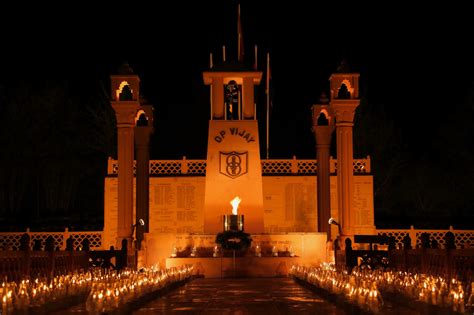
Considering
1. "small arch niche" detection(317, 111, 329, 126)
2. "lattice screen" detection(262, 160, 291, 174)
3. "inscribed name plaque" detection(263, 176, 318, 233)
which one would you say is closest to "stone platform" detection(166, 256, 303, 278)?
"small arch niche" detection(317, 111, 329, 126)

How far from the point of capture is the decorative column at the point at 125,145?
830 inches

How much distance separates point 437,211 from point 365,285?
2870 cm

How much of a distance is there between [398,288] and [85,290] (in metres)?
A: 4.65

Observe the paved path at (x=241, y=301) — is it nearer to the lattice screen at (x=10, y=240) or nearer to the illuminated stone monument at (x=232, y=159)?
the illuminated stone monument at (x=232, y=159)

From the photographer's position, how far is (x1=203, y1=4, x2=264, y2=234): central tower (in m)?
22.3

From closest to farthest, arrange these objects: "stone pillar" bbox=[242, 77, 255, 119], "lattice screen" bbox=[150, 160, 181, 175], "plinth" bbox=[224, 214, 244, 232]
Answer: "plinth" bbox=[224, 214, 244, 232] → "stone pillar" bbox=[242, 77, 255, 119] → "lattice screen" bbox=[150, 160, 181, 175]

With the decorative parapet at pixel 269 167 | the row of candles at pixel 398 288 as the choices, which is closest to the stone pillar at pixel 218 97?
the decorative parapet at pixel 269 167

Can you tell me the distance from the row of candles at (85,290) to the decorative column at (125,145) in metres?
7.17

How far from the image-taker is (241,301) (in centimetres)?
1191

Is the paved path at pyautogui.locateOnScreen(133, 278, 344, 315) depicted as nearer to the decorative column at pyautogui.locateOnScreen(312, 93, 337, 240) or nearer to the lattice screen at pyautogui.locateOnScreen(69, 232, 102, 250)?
the decorative column at pyautogui.locateOnScreen(312, 93, 337, 240)

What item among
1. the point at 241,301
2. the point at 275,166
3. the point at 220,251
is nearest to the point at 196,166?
the point at 275,166

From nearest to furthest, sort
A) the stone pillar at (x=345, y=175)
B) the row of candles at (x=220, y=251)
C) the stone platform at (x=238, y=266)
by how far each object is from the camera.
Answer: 1. the stone platform at (x=238, y=266)
2. the row of candles at (x=220, y=251)
3. the stone pillar at (x=345, y=175)

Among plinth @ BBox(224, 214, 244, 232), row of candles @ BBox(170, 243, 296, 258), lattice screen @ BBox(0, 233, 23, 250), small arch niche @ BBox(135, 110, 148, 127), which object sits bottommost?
row of candles @ BBox(170, 243, 296, 258)

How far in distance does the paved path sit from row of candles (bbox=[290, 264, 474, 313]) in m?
0.32
